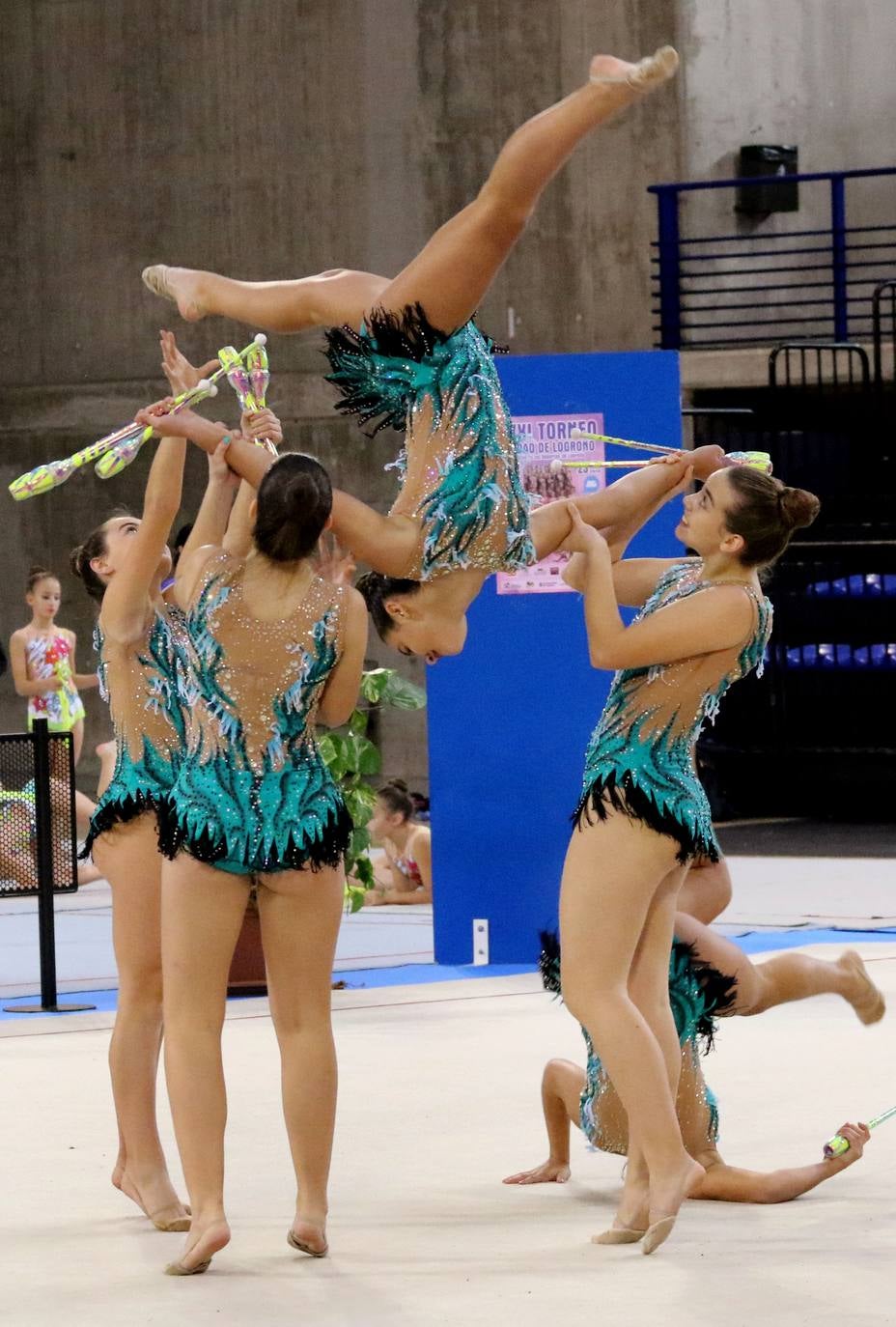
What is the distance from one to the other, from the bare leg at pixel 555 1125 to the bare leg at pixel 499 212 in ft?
5.28

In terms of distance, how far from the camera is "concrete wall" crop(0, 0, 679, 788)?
1293 cm

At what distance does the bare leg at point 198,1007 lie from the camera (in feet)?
11.9

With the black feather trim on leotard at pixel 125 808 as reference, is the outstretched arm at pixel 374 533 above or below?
above

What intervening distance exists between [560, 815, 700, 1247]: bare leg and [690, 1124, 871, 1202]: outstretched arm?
1.13 feet

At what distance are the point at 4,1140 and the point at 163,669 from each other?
1.40 meters

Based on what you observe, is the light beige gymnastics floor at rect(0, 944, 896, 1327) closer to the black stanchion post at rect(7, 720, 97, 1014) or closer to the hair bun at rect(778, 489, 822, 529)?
the black stanchion post at rect(7, 720, 97, 1014)

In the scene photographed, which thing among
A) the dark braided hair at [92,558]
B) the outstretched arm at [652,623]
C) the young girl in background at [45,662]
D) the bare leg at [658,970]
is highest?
the dark braided hair at [92,558]

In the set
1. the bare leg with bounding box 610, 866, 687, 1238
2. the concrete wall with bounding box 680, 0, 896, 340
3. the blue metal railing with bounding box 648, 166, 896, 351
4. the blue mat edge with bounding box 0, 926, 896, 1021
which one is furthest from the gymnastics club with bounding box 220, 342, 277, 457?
the concrete wall with bounding box 680, 0, 896, 340

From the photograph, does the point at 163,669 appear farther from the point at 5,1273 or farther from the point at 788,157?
the point at 788,157

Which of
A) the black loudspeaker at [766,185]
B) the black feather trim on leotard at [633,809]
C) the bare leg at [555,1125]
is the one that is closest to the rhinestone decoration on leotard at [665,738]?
the black feather trim on leotard at [633,809]

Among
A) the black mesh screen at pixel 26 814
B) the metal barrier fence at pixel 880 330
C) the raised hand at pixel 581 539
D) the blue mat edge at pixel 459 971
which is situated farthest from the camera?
the metal barrier fence at pixel 880 330

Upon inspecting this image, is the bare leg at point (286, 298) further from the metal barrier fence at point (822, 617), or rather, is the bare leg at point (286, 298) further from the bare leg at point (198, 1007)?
the metal barrier fence at point (822, 617)

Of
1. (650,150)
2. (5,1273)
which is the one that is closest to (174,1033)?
(5,1273)

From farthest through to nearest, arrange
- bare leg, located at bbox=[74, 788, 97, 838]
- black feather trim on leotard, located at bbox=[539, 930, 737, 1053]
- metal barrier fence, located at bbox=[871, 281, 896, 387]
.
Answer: metal barrier fence, located at bbox=[871, 281, 896, 387], bare leg, located at bbox=[74, 788, 97, 838], black feather trim on leotard, located at bbox=[539, 930, 737, 1053]
